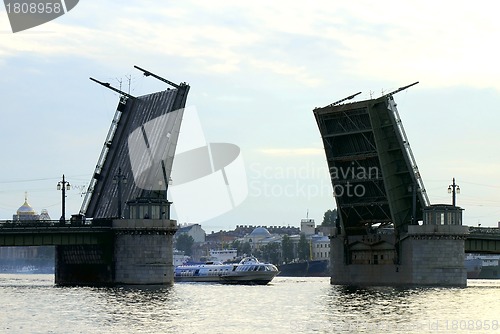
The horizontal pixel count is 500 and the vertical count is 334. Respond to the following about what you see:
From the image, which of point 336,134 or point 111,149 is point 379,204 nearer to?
point 336,134

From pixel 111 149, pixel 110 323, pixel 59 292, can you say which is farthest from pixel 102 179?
pixel 110 323

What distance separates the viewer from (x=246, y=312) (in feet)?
215

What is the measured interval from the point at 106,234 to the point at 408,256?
25412 millimetres

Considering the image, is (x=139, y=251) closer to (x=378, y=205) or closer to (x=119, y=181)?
(x=119, y=181)

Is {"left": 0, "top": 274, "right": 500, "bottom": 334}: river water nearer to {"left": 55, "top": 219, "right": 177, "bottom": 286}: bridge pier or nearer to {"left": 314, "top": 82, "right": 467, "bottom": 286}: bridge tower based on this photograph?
{"left": 55, "top": 219, "right": 177, "bottom": 286}: bridge pier

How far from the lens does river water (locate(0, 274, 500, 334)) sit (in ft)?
178

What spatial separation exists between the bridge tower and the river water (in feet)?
31.8

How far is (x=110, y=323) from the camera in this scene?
5619 cm

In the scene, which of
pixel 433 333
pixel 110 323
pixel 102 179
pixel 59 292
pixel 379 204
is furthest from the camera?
pixel 102 179

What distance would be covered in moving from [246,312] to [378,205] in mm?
33375

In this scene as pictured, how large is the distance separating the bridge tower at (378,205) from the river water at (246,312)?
31.8ft

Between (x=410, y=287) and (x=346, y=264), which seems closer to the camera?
(x=410, y=287)

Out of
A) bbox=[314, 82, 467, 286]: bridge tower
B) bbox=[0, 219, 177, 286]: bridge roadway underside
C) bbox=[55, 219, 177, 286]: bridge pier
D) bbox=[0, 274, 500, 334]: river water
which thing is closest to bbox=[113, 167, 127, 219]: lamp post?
bbox=[0, 219, 177, 286]: bridge roadway underside

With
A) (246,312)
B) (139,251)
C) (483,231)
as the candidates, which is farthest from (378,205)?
(246,312)
